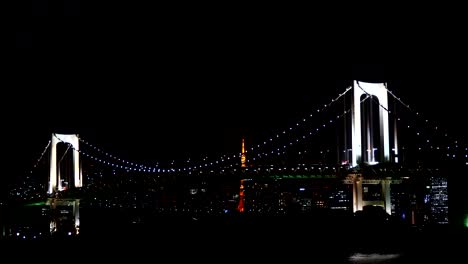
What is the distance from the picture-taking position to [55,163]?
Result: 4125 cm

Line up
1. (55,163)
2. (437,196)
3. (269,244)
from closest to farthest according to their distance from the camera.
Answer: (269,244) < (437,196) < (55,163)

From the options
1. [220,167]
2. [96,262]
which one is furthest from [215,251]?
[220,167]

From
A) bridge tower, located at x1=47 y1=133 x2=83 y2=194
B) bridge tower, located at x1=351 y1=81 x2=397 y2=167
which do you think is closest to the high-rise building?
bridge tower, located at x1=351 y1=81 x2=397 y2=167

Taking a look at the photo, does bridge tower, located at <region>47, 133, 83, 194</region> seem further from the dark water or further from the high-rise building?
the dark water

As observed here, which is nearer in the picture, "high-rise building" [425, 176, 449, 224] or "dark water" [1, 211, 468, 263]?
"dark water" [1, 211, 468, 263]

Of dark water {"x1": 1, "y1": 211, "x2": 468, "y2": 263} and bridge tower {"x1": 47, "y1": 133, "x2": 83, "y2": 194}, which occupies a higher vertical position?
bridge tower {"x1": 47, "y1": 133, "x2": 83, "y2": 194}

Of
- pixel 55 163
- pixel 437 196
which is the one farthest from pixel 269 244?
pixel 55 163

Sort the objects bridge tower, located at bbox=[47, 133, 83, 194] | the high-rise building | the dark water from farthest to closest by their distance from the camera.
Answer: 1. bridge tower, located at bbox=[47, 133, 83, 194]
2. the high-rise building
3. the dark water

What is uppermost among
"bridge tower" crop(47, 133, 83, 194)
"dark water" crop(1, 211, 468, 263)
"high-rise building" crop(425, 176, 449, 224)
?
"bridge tower" crop(47, 133, 83, 194)

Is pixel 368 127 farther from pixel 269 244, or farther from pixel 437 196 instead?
pixel 269 244

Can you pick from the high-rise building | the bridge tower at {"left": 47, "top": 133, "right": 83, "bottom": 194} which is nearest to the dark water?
the high-rise building

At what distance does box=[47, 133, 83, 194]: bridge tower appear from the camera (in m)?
39.9

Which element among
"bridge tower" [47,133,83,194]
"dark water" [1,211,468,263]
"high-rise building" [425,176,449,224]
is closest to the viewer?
"dark water" [1,211,468,263]

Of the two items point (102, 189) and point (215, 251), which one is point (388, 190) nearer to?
point (102, 189)
